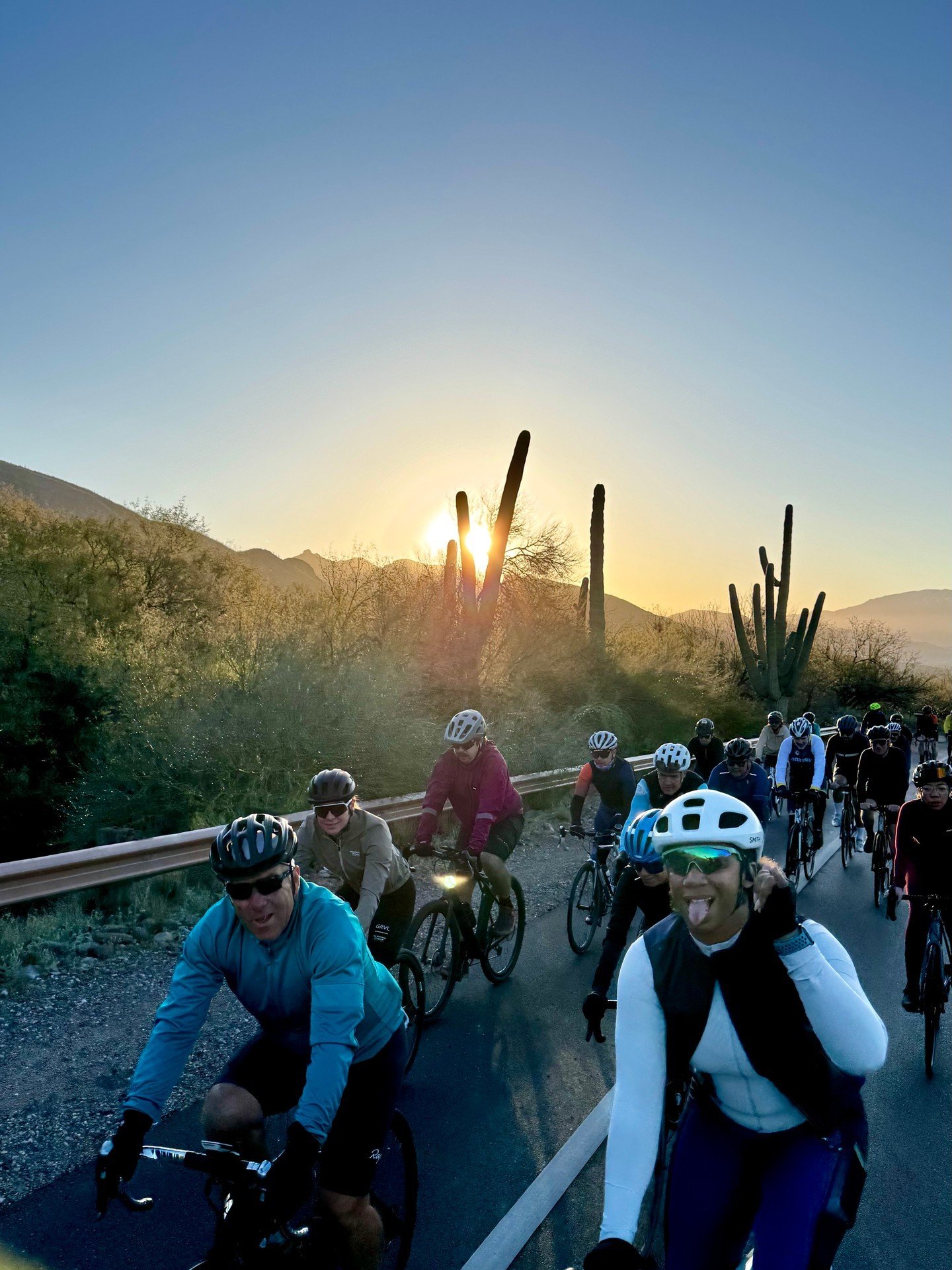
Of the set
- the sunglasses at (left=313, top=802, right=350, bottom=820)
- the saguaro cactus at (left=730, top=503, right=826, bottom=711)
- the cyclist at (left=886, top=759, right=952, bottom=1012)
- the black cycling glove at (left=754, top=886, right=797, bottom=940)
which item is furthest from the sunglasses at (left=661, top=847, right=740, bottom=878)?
the saguaro cactus at (left=730, top=503, right=826, bottom=711)

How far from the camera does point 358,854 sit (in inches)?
217

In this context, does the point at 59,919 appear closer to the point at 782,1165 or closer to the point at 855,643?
the point at 782,1165

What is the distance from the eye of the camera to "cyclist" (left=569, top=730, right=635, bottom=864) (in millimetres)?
8859

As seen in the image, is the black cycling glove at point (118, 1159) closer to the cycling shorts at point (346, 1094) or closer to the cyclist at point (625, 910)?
the cycling shorts at point (346, 1094)

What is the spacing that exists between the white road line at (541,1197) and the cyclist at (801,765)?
774cm

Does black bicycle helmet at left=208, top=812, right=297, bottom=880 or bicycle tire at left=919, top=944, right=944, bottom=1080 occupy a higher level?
black bicycle helmet at left=208, top=812, right=297, bottom=880

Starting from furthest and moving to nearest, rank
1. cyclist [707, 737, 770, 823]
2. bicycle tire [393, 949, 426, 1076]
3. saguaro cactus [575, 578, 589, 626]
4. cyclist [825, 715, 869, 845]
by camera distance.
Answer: saguaro cactus [575, 578, 589, 626] < cyclist [825, 715, 869, 845] < cyclist [707, 737, 770, 823] < bicycle tire [393, 949, 426, 1076]

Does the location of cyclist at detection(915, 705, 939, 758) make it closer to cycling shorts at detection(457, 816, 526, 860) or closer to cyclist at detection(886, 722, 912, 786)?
cyclist at detection(886, 722, 912, 786)

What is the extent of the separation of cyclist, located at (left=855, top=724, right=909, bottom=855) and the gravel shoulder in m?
8.07

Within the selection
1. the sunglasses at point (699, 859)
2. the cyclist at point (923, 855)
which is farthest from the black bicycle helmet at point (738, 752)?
the sunglasses at point (699, 859)

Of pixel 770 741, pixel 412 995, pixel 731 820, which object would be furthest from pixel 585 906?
pixel 770 741

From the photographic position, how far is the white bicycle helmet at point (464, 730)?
7004 millimetres

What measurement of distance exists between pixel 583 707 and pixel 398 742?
34.9 feet

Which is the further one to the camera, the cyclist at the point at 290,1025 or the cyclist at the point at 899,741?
the cyclist at the point at 899,741
